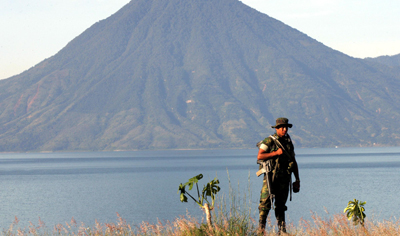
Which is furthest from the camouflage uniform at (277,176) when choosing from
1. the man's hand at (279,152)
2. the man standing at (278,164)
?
the man's hand at (279,152)

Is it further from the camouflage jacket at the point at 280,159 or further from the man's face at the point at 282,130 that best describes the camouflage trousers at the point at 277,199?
the man's face at the point at 282,130

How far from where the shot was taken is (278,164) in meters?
11.2

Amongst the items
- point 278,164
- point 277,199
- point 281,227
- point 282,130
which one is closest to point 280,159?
point 278,164

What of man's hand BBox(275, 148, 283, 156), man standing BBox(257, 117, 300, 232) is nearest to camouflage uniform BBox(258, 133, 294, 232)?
man standing BBox(257, 117, 300, 232)

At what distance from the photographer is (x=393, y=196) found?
190 feet

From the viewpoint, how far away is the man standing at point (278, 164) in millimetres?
11062

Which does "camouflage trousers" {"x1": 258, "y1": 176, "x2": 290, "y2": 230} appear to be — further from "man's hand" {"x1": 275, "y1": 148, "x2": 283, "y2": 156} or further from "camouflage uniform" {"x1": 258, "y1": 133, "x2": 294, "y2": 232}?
"man's hand" {"x1": 275, "y1": 148, "x2": 283, "y2": 156}

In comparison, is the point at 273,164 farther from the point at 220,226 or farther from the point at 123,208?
the point at 123,208

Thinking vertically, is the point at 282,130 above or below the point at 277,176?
above

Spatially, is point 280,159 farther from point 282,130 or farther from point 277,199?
point 277,199

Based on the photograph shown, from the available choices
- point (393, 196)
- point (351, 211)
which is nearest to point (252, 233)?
point (351, 211)

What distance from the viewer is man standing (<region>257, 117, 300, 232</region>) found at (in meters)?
11.1

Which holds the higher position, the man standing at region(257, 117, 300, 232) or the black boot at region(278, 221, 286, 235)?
the man standing at region(257, 117, 300, 232)

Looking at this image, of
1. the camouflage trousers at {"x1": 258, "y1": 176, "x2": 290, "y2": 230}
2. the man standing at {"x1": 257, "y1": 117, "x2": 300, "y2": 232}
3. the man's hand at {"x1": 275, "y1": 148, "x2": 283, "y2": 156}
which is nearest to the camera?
the man's hand at {"x1": 275, "y1": 148, "x2": 283, "y2": 156}
